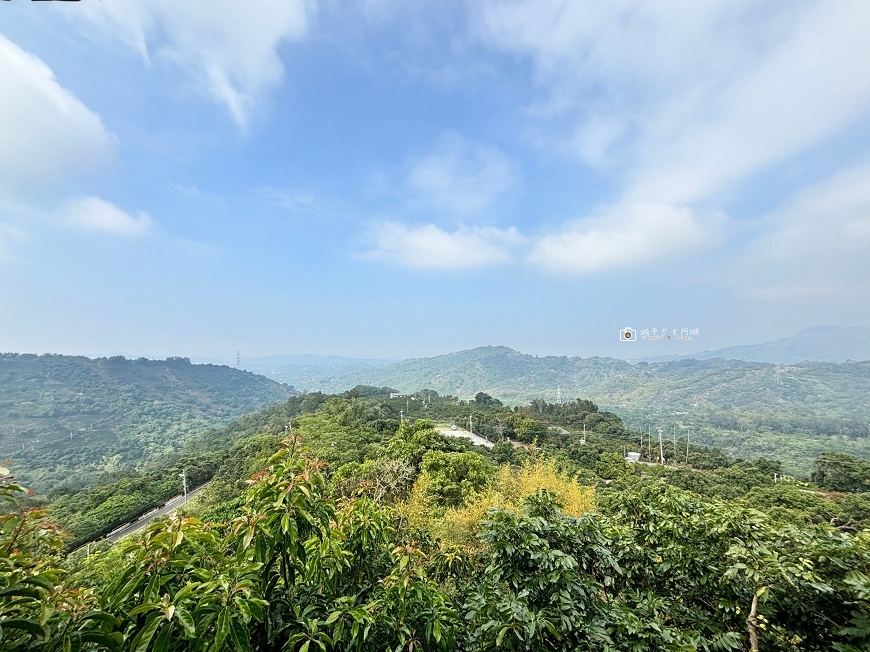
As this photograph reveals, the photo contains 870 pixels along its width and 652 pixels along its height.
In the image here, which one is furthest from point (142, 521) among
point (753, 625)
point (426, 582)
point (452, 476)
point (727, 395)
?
point (727, 395)

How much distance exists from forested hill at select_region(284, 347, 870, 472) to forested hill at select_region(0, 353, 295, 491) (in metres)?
83.7

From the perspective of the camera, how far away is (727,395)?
100125mm

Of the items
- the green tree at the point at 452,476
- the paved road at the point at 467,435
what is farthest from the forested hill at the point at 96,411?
the green tree at the point at 452,476

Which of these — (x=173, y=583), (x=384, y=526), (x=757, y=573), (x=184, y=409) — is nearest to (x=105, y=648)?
(x=173, y=583)

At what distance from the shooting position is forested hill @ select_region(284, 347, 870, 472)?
6325cm

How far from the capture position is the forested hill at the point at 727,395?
6325cm

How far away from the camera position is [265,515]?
1.68 m

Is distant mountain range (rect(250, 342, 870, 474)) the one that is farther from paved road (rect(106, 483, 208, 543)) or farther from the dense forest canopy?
paved road (rect(106, 483, 208, 543))

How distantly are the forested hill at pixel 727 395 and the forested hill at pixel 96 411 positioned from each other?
83.7 metres

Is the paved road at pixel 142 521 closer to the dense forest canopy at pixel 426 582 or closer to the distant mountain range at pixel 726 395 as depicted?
the dense forest canopy at pixel 426 582

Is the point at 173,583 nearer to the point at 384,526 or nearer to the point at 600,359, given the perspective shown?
the point at 384,526

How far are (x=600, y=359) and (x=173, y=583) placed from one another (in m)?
202

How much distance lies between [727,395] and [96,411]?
151 metres

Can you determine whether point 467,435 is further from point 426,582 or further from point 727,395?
point 727,395
